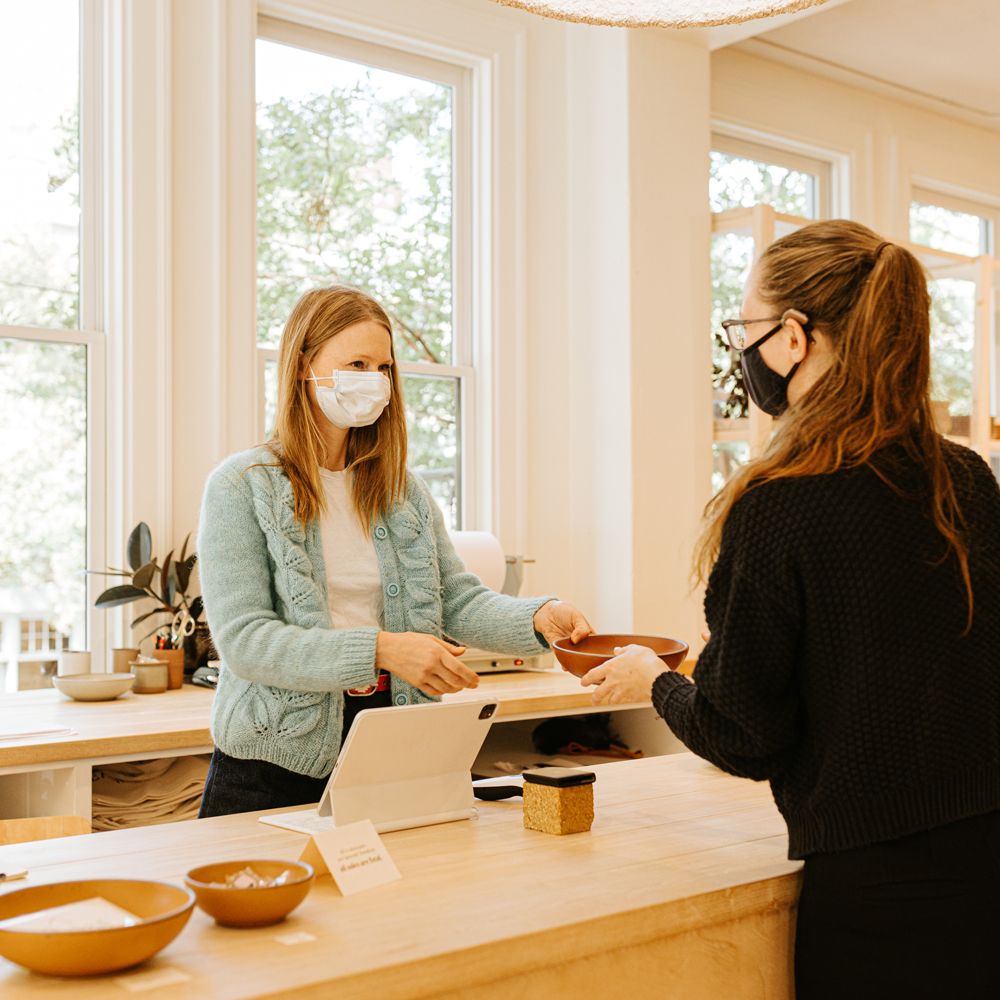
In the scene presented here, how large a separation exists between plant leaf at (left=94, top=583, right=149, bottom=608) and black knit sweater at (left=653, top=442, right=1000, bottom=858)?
83.9 inches

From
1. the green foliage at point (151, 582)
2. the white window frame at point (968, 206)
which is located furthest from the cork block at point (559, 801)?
the white window frame at point (968, 206)

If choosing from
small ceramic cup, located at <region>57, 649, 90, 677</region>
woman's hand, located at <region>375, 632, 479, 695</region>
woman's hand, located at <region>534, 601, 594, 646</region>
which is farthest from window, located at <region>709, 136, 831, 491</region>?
woman's hand, located at <region>375, 632, 479, 695</region>

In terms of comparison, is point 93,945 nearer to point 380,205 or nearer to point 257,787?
point 257,787

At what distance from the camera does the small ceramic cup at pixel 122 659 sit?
10.3 ft

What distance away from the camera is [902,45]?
469cm

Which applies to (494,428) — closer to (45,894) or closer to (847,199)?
(847,199)

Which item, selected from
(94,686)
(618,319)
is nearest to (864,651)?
(94,686)

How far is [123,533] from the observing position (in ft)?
10.7

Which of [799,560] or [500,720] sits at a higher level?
[799,560]

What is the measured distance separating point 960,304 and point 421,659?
4268 millimetres

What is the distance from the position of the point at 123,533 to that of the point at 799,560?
7.73 ft

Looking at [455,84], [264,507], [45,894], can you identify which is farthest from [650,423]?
[45,894]

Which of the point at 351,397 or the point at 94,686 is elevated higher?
the point at 351,397

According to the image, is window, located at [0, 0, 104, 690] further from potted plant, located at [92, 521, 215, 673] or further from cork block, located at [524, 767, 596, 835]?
cork block, located at [524, 767, 596, 835]
